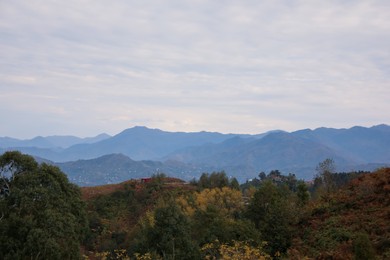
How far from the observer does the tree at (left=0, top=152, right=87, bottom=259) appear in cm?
1897

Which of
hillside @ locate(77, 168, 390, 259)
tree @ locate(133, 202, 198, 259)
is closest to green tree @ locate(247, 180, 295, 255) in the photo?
hillside @ locate(77, 168, 390, 259)

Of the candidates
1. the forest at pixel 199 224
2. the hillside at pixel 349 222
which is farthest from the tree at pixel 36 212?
the hillside at pixel 349 222

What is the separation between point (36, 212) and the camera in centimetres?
2056

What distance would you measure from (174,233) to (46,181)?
802cm

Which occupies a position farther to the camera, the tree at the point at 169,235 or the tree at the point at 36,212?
the tree at the point at 169,235

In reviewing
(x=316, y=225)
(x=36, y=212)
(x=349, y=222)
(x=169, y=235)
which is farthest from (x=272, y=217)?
(x=36, y=212)

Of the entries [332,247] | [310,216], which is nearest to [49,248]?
[332,247]

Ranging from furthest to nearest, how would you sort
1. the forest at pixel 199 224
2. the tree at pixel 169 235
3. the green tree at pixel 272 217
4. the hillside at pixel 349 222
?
the green tree at pixel 272 217
the tree at pixel 169 235
the forest at pixel 199 224
the hillside at pixel 349 222

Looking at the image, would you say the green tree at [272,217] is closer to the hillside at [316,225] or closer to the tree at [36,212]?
the hillside at [316,225]

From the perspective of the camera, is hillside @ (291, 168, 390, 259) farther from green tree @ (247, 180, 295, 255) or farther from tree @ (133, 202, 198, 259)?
tree @ (133, 202, 198, 259)

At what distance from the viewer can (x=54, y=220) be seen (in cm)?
2000

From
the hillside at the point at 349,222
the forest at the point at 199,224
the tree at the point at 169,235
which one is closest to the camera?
the hillside at the point at 349,222

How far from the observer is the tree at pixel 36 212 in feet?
62.2

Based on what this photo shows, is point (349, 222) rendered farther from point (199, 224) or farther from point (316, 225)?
point (199, 224)
